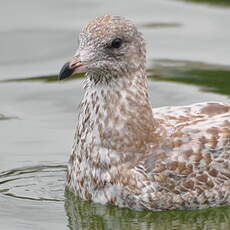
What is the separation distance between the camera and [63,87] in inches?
673

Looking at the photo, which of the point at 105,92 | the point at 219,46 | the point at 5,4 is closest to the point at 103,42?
the point at 105,92

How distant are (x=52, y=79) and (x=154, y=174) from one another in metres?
4.82

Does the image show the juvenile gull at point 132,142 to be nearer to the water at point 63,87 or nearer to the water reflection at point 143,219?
the water reflection at point 143,219

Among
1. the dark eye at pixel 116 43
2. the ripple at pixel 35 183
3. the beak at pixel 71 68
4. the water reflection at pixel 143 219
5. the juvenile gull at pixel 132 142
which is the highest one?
the dark eye at pixel 116 43

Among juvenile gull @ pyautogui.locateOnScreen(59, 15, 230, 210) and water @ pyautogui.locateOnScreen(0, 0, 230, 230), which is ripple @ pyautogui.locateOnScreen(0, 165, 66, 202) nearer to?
water @ pyautogui.locateOnScreen(0, 0, 230, 230)

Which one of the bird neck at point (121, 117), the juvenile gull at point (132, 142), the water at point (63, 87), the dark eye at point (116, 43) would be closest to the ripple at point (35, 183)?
the water at point (63, 87)

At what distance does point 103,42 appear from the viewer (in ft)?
41.7

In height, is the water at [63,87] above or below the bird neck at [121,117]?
below

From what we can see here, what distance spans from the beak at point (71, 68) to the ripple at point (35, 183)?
1545mm

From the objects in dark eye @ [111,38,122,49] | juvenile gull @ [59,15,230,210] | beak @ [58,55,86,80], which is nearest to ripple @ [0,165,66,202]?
juvenile gull @ [59,15,230,210]

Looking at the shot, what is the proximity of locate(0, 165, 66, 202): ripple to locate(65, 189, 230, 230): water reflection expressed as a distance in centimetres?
45

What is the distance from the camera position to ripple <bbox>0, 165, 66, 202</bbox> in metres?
13.5

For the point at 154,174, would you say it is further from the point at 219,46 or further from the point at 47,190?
the point at 219,46

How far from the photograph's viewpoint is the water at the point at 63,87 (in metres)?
13.0
